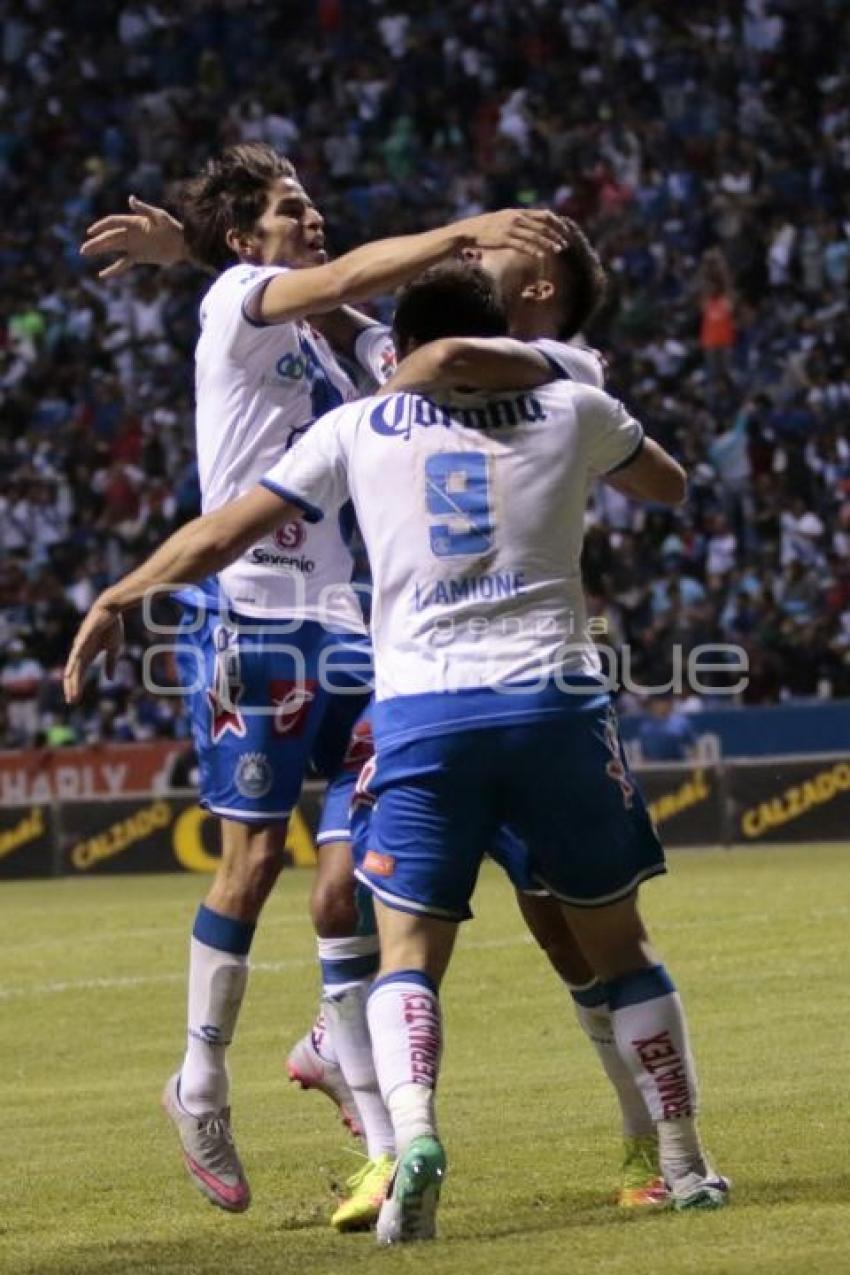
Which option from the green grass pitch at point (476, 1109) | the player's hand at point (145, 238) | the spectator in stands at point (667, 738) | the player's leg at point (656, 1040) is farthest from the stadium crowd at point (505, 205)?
the player's leg at point (656, 1040)

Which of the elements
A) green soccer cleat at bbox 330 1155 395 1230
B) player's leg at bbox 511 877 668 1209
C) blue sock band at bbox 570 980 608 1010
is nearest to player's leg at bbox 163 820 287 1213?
green soccer cleat at bbox 330 1155 395 1230

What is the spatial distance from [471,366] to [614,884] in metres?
1.25

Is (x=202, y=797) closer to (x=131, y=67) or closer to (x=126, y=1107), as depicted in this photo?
(x=126, y=1107)

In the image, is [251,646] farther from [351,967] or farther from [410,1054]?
[410,1054]

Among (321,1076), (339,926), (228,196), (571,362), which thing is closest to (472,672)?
(571,362)

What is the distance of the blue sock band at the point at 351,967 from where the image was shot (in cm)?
743

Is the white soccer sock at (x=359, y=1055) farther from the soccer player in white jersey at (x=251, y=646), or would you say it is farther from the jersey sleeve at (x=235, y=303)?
the jersey sleeve at (x=235, y=303)

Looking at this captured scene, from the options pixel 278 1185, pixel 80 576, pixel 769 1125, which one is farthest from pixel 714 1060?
pixel 80 576

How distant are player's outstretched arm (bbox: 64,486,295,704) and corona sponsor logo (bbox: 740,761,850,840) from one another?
16052 millimetres

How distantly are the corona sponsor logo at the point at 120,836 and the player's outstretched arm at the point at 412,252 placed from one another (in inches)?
676

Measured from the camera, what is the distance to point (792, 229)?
95.2 ft

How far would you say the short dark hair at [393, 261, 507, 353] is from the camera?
20.9ft

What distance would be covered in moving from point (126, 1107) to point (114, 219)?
3.51 meters

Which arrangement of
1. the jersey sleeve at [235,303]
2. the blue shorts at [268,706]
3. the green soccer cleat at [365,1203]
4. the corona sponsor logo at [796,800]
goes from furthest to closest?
1. the corona sponsor logo at [796,800]
2. the blue shorts at [268,706]
3. the jersey sleeve at [235,303]
4. the green soccer cleat at [365,1203]
